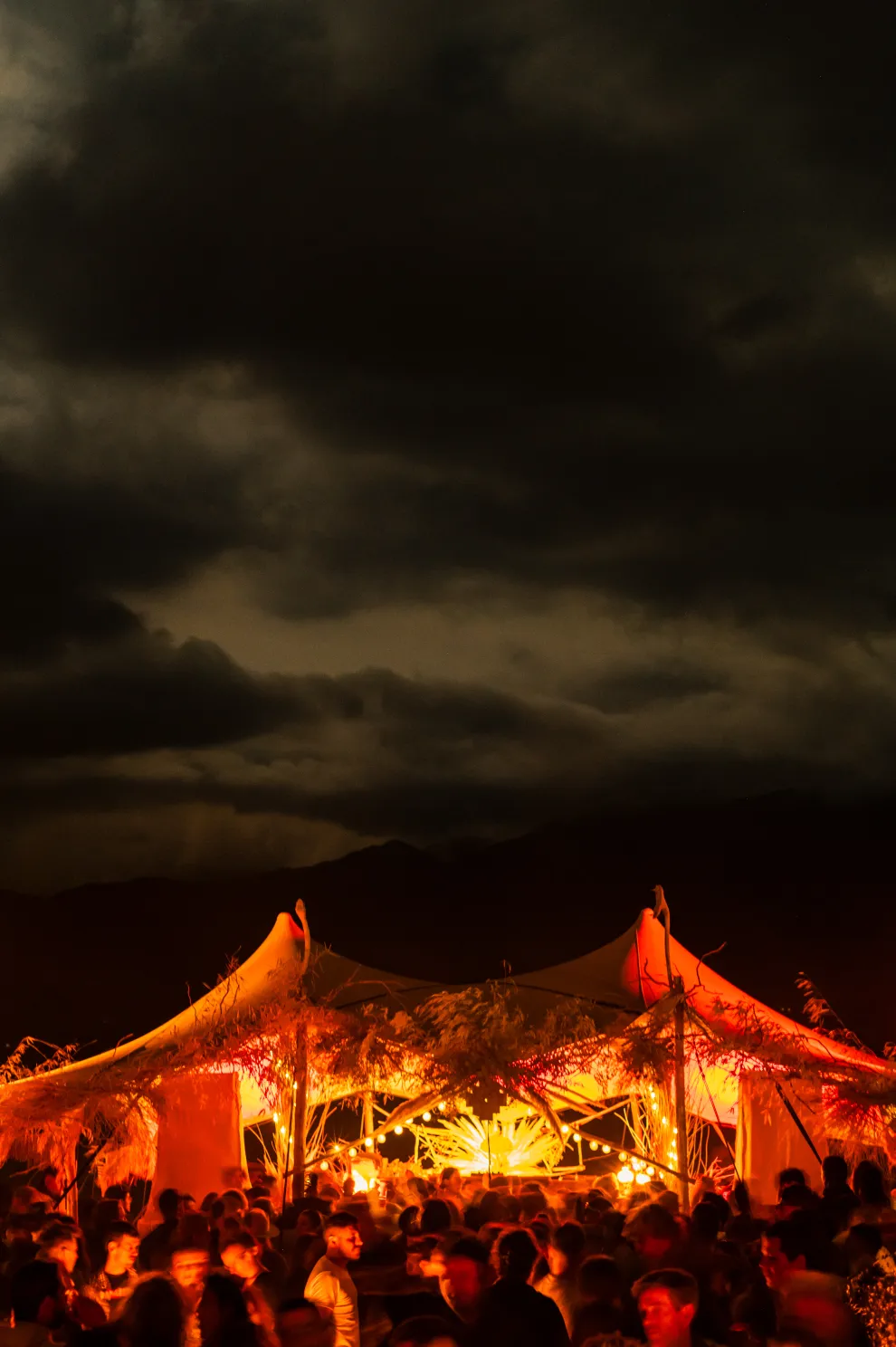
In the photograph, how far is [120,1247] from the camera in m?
8.38

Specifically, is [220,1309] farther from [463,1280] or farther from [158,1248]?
[158,1248]

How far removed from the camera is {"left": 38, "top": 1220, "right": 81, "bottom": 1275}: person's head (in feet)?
22.7

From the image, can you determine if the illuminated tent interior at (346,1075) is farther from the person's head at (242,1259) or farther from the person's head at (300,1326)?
the person's head at (300,1326)

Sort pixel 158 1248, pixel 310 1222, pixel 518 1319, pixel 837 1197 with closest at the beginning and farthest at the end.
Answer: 1. pixel 518 1319
2. pixel 158 1248
3. pixel 310 1222
4. pixel 837 1197

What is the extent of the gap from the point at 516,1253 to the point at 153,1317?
6.88 feet

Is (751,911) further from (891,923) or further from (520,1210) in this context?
(520,1210)

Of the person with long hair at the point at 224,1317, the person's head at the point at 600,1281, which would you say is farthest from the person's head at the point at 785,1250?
the person with long hair at the point at 224,1317

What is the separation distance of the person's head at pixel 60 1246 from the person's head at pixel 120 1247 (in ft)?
4.20

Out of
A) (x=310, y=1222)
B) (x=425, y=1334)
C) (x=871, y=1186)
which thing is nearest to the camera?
(x=425, y=1334)

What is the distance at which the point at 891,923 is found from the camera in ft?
268

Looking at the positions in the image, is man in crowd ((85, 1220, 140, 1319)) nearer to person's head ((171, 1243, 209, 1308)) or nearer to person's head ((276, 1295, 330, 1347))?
person's head ((171, 1243, 209, 1308))

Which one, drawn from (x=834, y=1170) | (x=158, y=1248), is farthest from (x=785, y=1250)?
(x=834, y=1170)

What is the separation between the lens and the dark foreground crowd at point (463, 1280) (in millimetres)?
5398

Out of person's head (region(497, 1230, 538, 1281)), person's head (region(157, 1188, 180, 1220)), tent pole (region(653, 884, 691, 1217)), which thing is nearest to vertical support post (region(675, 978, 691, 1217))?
tent pole (region(653, 884, 691, 1217))
